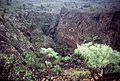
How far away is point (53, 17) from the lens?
3269 centimetres

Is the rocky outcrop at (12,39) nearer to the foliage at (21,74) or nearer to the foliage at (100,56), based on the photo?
the foliage at (21,74)

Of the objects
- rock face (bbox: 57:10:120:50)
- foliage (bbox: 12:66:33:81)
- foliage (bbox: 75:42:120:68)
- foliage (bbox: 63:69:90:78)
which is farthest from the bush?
rock face (bbox: 57:10:120:50)

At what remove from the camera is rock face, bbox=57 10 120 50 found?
22.6 metres

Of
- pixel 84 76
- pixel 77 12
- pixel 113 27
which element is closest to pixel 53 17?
pixel 77 12

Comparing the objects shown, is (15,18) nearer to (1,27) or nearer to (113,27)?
(1,27)

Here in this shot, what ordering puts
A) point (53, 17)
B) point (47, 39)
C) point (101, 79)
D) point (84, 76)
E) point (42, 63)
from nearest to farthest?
point (101, 79)
point (84, 76)
point (42, 63)
point (47, 39)
point (53, 17)

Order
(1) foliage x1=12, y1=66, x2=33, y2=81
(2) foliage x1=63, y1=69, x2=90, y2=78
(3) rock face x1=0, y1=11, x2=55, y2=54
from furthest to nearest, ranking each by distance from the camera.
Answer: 1. (3) rock face x1=0, y1=11, x2=55, y2=54
2. (2) foliage x1=63, y1=69, x2=90, y2=78
3. (1) foliage x1=12, y1=66, x2=33, y2=81

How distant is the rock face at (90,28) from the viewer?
Result: 74.2 feet

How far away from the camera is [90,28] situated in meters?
25.0

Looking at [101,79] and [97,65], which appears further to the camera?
[101,79]

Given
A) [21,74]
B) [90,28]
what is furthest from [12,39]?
[90,28]

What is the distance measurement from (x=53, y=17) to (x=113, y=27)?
11961 mm

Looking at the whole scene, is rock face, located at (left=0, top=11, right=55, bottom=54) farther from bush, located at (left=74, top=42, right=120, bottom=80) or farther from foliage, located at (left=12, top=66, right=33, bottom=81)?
bush, located at (left=74, top=42, right=120, bottom=80)

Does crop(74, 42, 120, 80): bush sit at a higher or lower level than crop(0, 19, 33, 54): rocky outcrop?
higher
